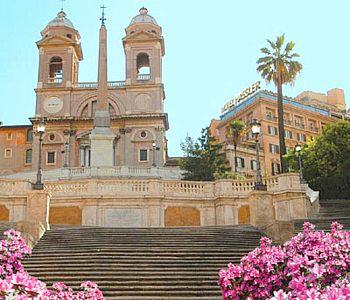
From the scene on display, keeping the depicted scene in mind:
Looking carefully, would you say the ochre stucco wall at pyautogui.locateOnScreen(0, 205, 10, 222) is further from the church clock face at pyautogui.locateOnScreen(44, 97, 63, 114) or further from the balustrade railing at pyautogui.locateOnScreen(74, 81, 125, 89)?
the balustrade railing at pyautogui.locateOnScreen(74, 81, 125, 89)

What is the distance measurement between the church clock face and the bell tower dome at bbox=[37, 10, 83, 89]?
1.99 meters

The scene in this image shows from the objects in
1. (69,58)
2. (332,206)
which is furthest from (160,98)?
(332,206)

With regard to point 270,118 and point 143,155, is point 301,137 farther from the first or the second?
point 143,155

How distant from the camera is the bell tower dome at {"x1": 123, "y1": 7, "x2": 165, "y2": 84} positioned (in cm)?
7019

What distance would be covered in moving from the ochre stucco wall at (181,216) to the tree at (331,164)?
13.9 metres

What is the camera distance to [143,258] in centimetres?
1655

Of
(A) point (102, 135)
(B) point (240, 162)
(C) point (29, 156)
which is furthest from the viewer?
(C) point (29, 156)

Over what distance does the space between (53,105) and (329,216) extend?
1896 inches

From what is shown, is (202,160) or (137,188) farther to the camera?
(202,160)

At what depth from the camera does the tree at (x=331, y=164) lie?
40.2 m

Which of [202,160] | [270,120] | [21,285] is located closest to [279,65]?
[202,160]

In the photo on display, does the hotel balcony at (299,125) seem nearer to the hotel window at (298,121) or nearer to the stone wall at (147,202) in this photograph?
the hotel window at (298,121)

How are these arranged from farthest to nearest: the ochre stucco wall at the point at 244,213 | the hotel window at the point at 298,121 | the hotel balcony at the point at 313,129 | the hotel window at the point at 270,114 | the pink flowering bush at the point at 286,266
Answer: the hotel balcony at the point at 313,129, the hotel window at the point at 298,121, the hotel window at the point at 270,114, the ochre stucco wall at the point at 244,213, the pink flowering bush at the point at 286,266

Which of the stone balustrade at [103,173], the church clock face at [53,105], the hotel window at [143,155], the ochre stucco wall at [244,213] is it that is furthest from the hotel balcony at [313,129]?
the ochre stucco wall at [244,213]
